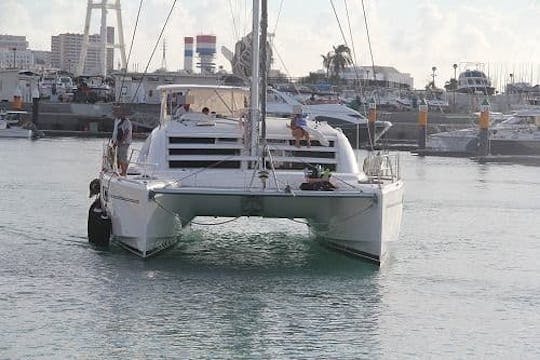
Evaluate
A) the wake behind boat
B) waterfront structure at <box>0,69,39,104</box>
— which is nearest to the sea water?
the wake behind boat

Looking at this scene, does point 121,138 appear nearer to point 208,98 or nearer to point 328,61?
point 208,98

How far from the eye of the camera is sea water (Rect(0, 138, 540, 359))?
12352mm

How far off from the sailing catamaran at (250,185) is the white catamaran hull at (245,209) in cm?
2

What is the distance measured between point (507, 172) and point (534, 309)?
31046 millimetres

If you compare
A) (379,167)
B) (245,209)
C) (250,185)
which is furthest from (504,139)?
(250,185)

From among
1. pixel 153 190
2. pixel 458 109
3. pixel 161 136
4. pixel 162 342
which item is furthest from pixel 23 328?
pixel 458 109

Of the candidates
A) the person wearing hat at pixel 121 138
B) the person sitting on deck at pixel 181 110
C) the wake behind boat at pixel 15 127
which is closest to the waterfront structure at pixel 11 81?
the wake behind boat at pixel 15 127

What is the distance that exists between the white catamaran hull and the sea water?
1.24 ft

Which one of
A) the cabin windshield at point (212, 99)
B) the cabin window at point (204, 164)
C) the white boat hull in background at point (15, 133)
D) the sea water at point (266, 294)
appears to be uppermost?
the cabin windshield at point (212, 99)

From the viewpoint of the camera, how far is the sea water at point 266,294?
12.4 metres

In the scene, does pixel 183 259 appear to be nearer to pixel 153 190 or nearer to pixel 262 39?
pixel 153 190

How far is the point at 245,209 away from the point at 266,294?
2.65m

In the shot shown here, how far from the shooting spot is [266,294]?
15172mm

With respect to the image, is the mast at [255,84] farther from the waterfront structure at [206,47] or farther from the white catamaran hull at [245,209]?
the waterfront structure at [206,47]
